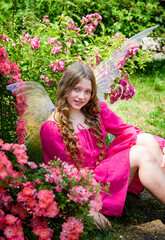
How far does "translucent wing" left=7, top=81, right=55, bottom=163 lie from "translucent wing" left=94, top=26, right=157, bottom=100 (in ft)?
1.53

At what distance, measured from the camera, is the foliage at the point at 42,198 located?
1.08 metres

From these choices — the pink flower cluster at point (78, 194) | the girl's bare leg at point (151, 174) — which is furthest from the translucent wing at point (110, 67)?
the pink flower cluster at point (78, 194)

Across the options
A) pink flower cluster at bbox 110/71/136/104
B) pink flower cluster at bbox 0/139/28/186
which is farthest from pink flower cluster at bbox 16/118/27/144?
pink flower cluster at bbox 110/71/136/104

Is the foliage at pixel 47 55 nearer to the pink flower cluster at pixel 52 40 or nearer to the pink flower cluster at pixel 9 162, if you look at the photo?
the pink flower cluster at pixel 52 40

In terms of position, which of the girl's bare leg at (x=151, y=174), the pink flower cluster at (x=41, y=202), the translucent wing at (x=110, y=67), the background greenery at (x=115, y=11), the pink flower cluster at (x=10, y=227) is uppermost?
the background greenery at (x=115, y=11)

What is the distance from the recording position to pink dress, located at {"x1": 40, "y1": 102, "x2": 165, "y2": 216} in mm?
1927

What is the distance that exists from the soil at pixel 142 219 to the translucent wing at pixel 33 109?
2.49 ft

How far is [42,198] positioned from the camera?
109 cm

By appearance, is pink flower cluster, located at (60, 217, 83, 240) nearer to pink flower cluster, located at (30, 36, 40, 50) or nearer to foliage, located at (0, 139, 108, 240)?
foliage, located at (0, 139, 108, 240)

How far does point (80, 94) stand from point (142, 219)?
0.96m

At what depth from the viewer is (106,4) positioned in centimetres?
512

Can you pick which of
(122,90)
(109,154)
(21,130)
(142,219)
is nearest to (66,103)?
(21,130)

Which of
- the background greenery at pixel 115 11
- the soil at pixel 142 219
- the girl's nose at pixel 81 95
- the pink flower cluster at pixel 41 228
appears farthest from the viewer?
the background greenery at pixel 115 11

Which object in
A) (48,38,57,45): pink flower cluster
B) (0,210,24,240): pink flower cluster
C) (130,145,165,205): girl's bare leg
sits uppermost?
(48,38,57,45): pink flower cluster
